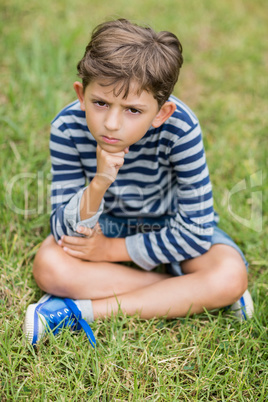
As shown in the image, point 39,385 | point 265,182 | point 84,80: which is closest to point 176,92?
point 265,182

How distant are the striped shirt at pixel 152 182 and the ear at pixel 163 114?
6 centimetres

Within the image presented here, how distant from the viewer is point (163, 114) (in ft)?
5.23

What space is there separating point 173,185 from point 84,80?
618mm

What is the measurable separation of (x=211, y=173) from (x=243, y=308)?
0.92m

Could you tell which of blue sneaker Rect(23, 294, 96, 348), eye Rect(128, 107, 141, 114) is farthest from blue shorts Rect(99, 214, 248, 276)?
eye Rect(128, 107, 141, 114)

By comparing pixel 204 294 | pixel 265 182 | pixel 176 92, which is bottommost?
pixel 204 294

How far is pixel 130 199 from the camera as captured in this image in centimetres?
188

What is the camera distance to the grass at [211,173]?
1.50 meters

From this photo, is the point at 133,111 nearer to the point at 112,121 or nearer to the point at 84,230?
the point at 112,121

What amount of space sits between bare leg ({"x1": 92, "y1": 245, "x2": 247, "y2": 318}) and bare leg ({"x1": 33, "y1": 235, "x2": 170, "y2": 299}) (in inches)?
2.6

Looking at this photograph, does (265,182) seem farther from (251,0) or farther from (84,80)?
(251,0)

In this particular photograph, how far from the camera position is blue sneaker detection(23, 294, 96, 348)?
5.11 feet

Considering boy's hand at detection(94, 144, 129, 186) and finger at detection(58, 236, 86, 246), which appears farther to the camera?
finger at detection(58, 236, 86, 246)

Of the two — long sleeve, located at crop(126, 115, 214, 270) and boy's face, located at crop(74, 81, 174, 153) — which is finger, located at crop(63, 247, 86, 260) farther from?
boy's face, located at crop(74, 81, 174, 153)
